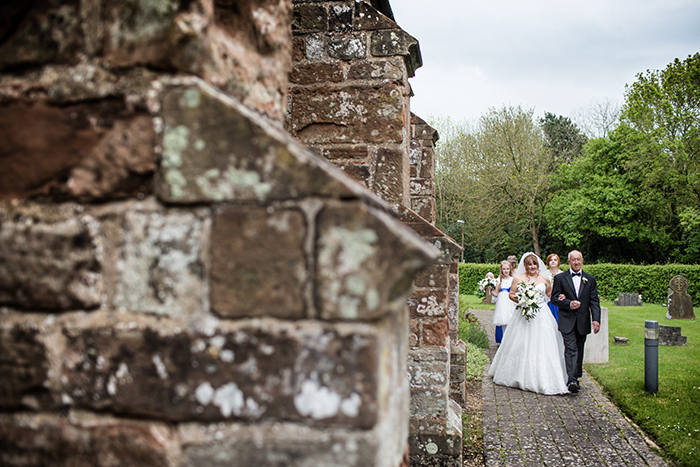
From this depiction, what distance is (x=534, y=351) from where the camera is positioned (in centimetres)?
910

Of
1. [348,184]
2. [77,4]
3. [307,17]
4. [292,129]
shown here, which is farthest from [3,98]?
[307,17]

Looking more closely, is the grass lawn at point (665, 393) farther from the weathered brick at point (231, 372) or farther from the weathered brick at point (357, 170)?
the weathered brick at point (231, 372)

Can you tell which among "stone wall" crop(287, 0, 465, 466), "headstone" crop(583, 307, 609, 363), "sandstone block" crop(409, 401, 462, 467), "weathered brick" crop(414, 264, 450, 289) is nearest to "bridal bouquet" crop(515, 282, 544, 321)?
"headstone" crop(583, 307, 609, 363)

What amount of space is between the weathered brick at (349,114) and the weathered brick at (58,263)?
294 centimetres

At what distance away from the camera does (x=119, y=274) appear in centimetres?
129

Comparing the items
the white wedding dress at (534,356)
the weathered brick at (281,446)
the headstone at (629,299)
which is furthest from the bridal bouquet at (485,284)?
the weathered brick at (281,446)

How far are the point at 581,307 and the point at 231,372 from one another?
8.38 meters

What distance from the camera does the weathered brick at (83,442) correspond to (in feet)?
4.10

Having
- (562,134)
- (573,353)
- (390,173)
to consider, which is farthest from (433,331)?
(562,134)

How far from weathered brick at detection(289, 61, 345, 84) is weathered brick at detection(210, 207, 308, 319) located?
309cm

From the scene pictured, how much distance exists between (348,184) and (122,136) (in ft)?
1.85

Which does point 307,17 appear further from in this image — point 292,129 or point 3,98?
point 3,98

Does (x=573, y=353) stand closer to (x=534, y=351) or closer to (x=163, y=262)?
(x=534, y=351)

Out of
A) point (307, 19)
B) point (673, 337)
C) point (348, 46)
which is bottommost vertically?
point (673, 337)
